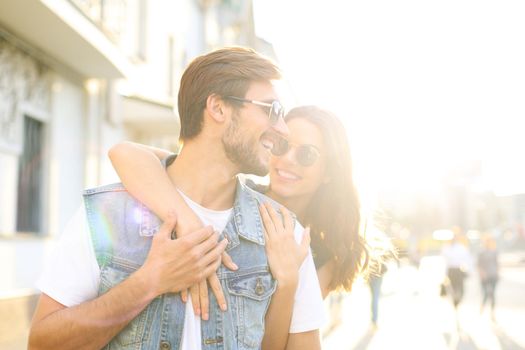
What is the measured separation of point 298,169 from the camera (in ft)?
12.6

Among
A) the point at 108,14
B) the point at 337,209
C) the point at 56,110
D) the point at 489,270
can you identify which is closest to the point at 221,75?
the point at 337,209

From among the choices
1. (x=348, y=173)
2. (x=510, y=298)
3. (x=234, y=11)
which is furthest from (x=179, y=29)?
(x=348, y=173)

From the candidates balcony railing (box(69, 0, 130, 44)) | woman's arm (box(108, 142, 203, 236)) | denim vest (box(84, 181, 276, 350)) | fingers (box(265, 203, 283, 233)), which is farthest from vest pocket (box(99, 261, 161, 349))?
balcony railing (box(69, 0, 130, 44))

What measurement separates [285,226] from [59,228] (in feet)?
33.8

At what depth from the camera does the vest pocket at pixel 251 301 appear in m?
2.39

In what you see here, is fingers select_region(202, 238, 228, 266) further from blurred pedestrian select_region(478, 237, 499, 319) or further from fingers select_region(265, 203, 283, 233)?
blurred pedestrian select_region(478, 237, 499, 319)

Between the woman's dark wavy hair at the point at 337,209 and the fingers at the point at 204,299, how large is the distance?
1630 millimetres

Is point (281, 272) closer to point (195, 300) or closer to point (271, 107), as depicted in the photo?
point (195, 300)

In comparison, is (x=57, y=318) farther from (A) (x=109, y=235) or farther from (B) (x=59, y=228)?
(B) (x=59, y=228)

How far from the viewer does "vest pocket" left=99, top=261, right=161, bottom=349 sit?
2.26 m

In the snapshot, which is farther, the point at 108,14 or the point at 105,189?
the point at 108,14

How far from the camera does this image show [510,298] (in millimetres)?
20938

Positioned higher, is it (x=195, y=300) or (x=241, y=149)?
(x=241, y=149)

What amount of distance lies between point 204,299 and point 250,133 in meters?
0.59
